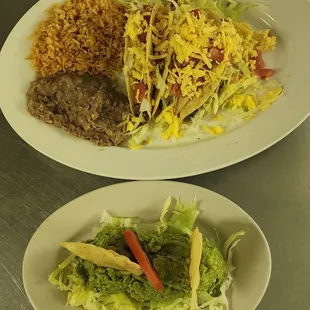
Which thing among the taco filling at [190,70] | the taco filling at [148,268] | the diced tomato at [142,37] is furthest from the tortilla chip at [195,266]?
the diced tomato at [142,37]

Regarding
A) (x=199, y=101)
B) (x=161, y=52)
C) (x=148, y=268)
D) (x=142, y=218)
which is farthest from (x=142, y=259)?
(x=161, y=52)

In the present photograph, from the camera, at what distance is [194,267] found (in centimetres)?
122

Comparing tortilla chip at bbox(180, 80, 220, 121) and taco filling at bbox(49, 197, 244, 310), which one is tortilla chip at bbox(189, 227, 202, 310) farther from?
tortilla chip at bbox(180, 80, 220, 121)

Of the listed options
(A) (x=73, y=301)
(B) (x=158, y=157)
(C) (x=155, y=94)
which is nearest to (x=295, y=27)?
(C) (x=155, y=94)

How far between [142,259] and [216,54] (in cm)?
60

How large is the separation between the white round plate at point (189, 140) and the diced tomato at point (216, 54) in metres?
0.19

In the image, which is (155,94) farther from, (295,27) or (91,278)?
(91,278)

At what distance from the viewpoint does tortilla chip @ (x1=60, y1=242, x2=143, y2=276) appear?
4.03 ft

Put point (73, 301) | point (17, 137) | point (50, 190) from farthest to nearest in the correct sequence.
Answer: point (17, 137) < point (50, 190) < point (73, 301)

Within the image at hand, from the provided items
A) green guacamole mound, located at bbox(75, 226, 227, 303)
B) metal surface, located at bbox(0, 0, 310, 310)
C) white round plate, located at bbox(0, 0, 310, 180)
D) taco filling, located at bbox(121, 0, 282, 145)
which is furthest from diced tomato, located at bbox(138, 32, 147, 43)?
green guacamole mound, located at bbox(75, 226, 227, 303)

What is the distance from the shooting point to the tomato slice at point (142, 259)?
4.08 ft

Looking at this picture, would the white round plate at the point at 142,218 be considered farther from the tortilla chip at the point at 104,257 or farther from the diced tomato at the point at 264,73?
the diced tomato at the point at 264,73

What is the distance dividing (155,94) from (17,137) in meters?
0.43

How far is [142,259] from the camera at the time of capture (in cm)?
126
